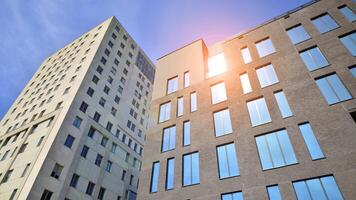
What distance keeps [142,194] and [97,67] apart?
91.2 ft

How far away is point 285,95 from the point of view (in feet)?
70.0

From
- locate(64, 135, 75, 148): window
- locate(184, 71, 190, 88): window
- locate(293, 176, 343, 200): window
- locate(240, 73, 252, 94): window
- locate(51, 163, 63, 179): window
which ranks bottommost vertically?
locate(293, 176, 343, 200): window

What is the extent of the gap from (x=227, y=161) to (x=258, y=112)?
5.49 meters

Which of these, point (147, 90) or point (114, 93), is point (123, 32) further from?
point (114, 93)

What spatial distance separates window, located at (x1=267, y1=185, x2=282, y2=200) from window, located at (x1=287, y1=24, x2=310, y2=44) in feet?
51.9

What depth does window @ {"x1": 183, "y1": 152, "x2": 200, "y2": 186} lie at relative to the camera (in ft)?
70.1

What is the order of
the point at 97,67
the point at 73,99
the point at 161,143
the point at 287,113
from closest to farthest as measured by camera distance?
the point at 287,113
the point at 161,143
the point at 73,99
the point at 97,67

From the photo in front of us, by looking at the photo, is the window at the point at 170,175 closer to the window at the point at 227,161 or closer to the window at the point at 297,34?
the window at the point at 227,161

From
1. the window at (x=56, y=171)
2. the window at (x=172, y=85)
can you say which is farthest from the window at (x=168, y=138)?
the window at (x=56, y=171)

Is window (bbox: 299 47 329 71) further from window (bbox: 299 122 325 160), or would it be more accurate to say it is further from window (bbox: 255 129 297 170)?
window (bbox: 255 129 297 170)

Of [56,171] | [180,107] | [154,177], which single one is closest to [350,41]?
[180,107]

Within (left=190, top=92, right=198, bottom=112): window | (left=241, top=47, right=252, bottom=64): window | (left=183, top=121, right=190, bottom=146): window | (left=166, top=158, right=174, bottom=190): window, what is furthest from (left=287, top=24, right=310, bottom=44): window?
(left=166, top=158, right=174, bottom=190): window

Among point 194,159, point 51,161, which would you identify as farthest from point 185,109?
point 51,161

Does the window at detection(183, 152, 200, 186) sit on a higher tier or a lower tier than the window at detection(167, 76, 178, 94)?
lower
